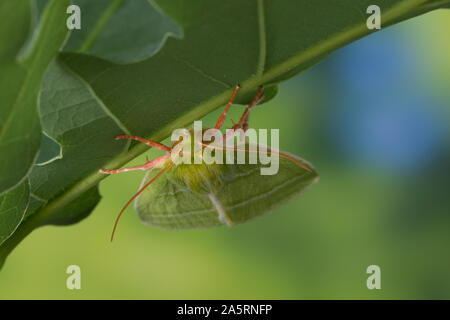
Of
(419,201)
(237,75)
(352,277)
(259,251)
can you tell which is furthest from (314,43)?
(419,201)

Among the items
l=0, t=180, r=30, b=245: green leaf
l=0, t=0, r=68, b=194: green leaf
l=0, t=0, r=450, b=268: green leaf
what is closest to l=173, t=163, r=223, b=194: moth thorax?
l=0, t=0, r=450, b=268: green leaf

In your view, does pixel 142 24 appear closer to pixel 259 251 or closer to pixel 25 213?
pixel 25 213

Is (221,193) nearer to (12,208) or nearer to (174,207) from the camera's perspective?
(174,207)

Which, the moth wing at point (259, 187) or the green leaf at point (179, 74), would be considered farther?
the moth wing at point (259, 187)

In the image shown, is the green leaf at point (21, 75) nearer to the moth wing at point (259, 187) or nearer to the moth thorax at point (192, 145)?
the moth thorax at point (192, 145)

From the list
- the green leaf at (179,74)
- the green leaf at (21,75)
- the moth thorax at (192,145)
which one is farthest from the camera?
the moth thorax at (192,145)

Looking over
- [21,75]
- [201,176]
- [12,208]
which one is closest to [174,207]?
[201,176]

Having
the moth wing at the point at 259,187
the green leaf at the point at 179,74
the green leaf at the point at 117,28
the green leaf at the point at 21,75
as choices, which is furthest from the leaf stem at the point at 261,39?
the moth wing at the point at 259,187
